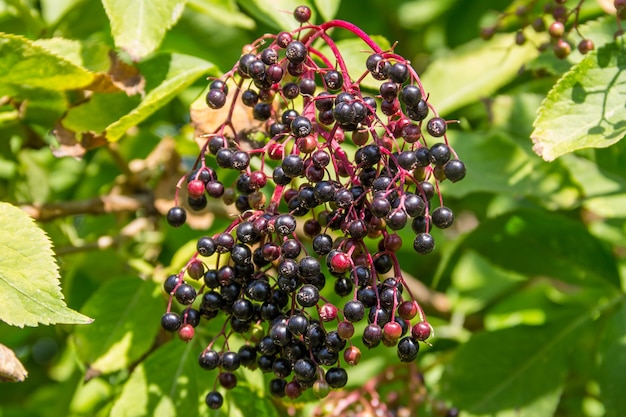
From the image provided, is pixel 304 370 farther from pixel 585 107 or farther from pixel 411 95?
pixel 585 107

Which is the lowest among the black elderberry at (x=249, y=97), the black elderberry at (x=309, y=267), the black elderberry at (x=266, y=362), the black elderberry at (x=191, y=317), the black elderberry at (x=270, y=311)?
the black elderberry at (x=266, y=362)

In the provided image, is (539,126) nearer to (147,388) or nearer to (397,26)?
(147,388)

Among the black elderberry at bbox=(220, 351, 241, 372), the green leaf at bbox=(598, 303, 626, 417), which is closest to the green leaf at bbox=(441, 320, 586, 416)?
the green leaf at bbox=(598, 303, 626, 417)

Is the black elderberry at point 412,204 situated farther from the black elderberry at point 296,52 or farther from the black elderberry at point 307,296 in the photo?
the black elderberry at point 296,52

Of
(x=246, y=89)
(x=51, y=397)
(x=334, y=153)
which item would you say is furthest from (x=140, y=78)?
(x=51, y=397)

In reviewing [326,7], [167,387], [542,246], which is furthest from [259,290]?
[542,246]

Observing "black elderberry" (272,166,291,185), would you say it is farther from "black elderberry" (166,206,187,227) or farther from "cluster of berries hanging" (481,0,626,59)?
"cluster of berries hanging" (481,0,626,59)

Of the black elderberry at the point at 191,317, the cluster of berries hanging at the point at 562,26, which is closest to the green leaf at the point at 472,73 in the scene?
the cluster of berries hanging at the point at 562,26
